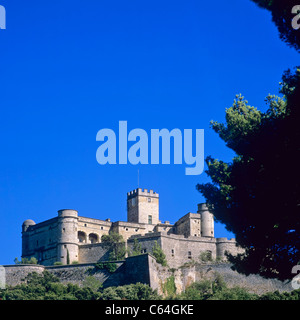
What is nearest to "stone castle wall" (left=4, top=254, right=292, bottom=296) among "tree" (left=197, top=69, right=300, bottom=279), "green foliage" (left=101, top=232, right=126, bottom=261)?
"green foliage" (left=101, top=232, right=126, bottom=261)

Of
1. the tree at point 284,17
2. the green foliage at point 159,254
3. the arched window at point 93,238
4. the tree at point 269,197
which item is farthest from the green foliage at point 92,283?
the tree at point 284,17

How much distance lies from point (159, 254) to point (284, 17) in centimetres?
3690

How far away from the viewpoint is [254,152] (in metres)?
20.0

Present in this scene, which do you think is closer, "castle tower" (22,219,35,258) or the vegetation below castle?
the vegetation below castle

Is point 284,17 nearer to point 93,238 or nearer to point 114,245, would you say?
point 114,245

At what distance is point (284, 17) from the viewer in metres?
18.5

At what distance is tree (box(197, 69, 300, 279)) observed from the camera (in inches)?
734

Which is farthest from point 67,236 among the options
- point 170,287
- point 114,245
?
point 170,287

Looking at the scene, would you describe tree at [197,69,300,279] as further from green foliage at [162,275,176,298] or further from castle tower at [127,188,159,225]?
castle tower at [127,188,159,225]
